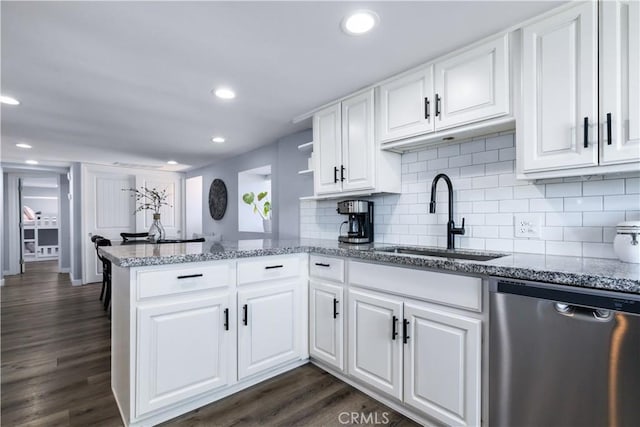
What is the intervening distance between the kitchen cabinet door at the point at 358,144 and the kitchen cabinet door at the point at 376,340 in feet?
2.80

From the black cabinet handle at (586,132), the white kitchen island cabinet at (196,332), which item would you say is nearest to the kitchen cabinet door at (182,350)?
the white kitchen island cabinet at (196,332)

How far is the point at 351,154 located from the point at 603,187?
4.99 feet

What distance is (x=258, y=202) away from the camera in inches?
191

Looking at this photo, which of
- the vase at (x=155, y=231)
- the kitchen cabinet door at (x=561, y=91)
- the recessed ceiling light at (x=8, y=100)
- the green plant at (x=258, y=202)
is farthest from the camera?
the green plant at (x=258, y=202)

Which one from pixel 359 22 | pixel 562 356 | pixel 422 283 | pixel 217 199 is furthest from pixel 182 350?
pixel 217 199

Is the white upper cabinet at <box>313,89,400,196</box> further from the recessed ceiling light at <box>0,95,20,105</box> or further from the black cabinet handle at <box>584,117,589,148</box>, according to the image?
the recessed ceiling light at <box>0,95,20,105</box>

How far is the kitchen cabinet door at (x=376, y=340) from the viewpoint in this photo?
5.89 ft

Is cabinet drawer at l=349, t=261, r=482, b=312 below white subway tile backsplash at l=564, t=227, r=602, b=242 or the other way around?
below

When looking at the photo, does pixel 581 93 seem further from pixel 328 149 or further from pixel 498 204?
pixel 328 149

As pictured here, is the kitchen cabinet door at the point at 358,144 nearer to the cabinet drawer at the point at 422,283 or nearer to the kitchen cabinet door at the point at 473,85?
the kitchen cabinet door at the point at 473,85

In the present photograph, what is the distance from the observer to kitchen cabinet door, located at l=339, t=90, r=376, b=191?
2.36m

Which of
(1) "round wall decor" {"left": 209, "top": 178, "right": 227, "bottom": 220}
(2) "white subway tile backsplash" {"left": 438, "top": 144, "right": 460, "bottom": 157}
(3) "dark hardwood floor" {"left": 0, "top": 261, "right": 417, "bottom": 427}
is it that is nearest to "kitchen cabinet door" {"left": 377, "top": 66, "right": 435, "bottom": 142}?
(2) "white subway tile backsplash" {"left": 438, "top": 144, "right": 460, "bottom": 157}

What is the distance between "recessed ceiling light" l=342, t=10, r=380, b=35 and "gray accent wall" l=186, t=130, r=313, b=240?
1.87 metres

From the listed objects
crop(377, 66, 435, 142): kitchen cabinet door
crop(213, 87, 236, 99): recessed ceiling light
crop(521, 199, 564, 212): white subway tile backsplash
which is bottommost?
crop(521, 199, 564, 212): white subway tile backsplash
